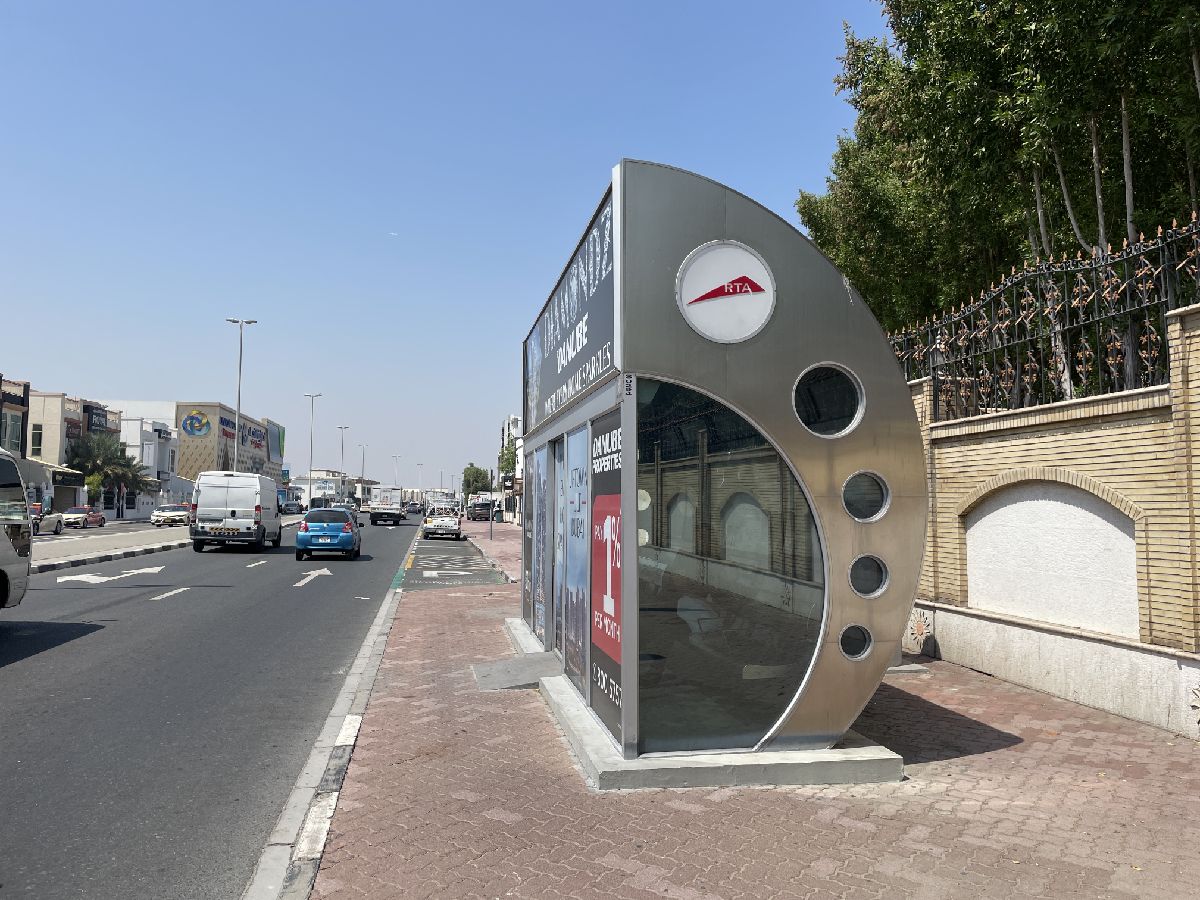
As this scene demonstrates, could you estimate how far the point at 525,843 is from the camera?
444 centimetres

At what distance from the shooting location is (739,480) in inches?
228

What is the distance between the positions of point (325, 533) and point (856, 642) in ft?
70.2

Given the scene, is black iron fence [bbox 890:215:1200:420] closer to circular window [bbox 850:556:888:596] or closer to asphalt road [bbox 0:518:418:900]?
circular window [bbox 850:556:888:596]

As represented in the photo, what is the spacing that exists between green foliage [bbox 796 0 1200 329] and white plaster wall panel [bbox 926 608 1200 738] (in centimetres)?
431

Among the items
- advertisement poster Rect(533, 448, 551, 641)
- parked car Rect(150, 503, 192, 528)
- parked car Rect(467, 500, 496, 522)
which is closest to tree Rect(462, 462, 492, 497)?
parked car Rect(467, 500, 496, 522)

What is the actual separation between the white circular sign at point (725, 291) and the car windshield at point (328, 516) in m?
21.3

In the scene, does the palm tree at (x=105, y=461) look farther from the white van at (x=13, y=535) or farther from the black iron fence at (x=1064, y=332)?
the black iron fence at (x=1064, y=332)

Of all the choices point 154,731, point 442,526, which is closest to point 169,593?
point 154,731

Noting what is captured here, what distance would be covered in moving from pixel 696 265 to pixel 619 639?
249 centimetres

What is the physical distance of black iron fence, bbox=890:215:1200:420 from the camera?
7.21 meters

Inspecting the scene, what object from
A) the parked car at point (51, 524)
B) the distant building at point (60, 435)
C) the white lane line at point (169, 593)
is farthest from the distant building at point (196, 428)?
the white lane line at point (169, 593)

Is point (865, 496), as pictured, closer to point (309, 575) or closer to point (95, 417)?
point (309, 575)

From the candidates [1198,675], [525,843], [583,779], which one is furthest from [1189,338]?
[525,843]

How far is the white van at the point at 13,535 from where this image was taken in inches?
424
